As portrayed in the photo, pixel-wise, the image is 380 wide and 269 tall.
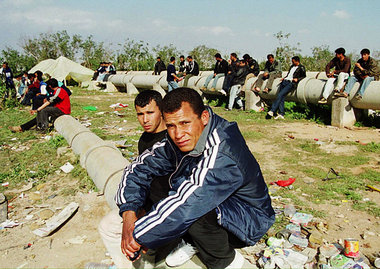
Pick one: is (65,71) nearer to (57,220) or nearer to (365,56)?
(365,56)

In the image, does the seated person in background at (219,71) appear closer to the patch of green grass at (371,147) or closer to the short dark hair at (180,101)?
the patch of green grass at (371,147)

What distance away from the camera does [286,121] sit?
8.48 m

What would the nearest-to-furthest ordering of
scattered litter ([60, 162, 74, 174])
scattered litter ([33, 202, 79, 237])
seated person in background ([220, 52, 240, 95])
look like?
1. scattered litter ([33, 202, 79, 237])
2. scattered litter ([60, 162, 74, 174])
3. seated person in background ([220, 52, 240, 95])

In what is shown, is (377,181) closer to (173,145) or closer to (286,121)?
(173,145)

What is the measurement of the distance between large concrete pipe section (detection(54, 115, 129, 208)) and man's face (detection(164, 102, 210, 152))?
5.85 ft

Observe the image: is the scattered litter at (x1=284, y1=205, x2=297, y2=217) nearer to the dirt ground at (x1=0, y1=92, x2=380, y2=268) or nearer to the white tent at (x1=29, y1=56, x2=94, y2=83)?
the dirt ground at (x1=0, y1=92, x2=380, y2=268)

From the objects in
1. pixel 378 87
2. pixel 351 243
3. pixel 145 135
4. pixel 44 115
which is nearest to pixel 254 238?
pixel 351 243

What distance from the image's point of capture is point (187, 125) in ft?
6.67

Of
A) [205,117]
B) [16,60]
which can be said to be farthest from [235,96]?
[16,60]

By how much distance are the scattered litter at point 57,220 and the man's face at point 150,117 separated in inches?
58.9

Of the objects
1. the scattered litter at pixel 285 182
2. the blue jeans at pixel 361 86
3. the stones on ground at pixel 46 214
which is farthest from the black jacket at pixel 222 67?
the stones on ground at pixel 46 214

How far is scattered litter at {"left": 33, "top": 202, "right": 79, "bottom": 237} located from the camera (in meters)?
3.42

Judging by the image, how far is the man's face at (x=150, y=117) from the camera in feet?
10.7

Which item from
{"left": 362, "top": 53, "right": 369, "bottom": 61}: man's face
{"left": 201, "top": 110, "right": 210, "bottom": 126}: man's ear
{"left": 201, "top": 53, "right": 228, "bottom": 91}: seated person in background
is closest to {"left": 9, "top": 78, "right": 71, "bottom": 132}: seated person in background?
{"left": 201, "top": 53, "right": 228, "bottom": 91}: seated person in background
